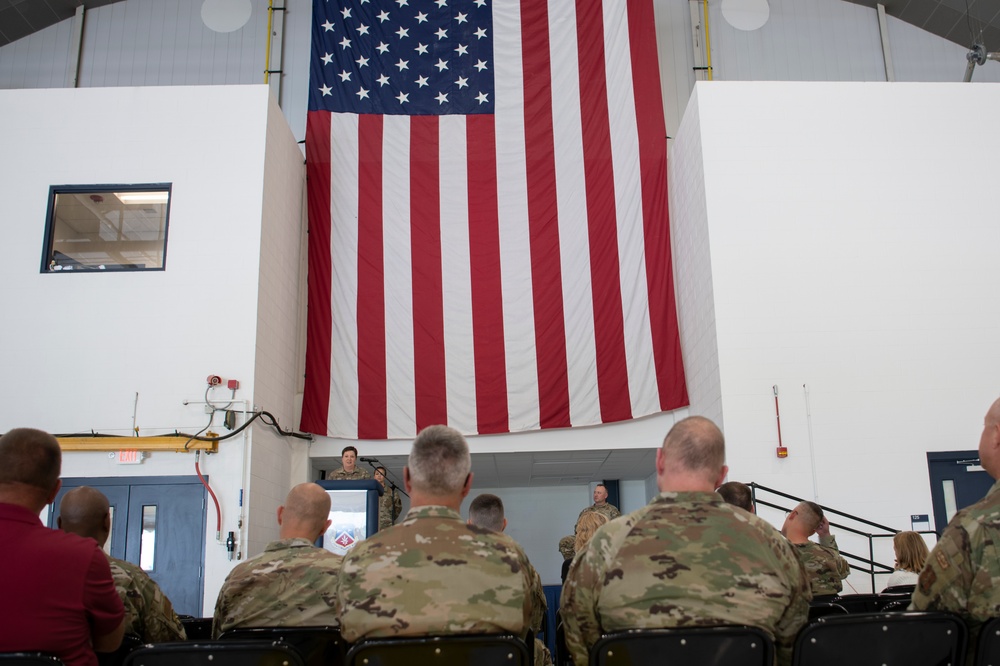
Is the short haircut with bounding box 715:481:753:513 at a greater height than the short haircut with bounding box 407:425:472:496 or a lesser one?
lesser

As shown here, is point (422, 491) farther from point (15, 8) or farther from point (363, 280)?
point (15, 8)

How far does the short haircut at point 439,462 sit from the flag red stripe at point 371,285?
6440 millimetres

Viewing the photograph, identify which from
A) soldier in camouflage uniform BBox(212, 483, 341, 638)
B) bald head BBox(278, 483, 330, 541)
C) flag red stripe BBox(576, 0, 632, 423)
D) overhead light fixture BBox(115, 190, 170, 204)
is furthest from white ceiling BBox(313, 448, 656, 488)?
soldier in camouflage uniform BBox(212, 483, 341, 638)

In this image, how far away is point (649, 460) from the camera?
10.9 meters

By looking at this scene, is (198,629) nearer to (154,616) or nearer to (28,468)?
(154,616)

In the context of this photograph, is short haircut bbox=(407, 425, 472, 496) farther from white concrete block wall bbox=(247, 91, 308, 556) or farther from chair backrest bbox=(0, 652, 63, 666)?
white concrete block wall bbox=(247, 91, 308, 556)

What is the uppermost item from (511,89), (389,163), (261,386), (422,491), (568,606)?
(511,89)

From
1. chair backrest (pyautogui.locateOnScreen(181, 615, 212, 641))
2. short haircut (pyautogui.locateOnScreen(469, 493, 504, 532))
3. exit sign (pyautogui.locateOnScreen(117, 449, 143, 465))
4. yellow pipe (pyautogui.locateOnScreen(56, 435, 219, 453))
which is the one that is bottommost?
chair backrest (pyautogui.locateOnScreen(181, 615, 212, 641))

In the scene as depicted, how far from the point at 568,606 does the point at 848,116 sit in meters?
8.02

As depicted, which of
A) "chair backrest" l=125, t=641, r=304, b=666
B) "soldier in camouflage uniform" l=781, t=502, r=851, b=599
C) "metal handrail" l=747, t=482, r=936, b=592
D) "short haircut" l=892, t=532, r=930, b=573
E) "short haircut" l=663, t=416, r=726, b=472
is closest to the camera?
"chair backrest" l=125, t=641, r=304, b=666

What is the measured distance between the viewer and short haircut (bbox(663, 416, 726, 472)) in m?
2.55

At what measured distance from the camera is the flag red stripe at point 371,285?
910 centimetres

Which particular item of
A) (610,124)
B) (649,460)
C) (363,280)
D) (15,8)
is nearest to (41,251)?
(363,280)

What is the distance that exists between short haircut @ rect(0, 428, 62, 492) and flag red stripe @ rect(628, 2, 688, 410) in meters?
7.14
